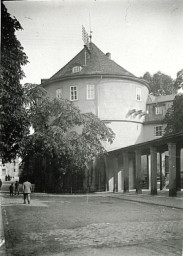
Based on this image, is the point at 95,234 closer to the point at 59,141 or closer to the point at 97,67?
the point at 59,141

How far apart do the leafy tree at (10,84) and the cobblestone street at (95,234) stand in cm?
214

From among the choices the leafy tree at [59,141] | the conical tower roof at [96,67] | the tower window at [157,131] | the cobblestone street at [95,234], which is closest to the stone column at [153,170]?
the leafy tree at [59,141]

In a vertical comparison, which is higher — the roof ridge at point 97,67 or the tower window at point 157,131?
the roof ridge at point 97,67

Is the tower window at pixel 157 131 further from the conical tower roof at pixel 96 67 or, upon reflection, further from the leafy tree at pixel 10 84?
the leafy tree at pixel 10 84

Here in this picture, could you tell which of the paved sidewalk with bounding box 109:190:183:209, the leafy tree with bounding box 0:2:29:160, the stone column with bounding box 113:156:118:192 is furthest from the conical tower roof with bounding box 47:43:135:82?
the leafy tree with bounding box 0:2:29:160

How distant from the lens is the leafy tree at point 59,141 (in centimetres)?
1939

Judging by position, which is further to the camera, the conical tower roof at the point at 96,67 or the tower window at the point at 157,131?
the tower window at the point at 157,131

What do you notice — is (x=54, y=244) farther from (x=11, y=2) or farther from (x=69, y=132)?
(x=69, y=132)

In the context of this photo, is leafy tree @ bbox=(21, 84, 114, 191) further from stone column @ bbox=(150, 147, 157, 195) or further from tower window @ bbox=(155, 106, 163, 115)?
tower window @ bbox=(155, 106, 163, 115)

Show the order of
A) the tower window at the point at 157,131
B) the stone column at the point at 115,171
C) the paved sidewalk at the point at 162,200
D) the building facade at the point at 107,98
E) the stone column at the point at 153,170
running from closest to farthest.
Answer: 1. the paved sidewalk at the point at 162,200
2. the building facade at the point at 107,98
3. the stone column at the point at 153,170
4. the stone column at the point at 115,171
5. the tower window at the point at 157,131

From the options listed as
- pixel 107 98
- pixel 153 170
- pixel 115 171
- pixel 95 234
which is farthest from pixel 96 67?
pixel 95 234

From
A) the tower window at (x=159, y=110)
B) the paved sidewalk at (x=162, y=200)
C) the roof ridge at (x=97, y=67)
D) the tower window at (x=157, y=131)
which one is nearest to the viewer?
the paved sidewalk at (x=162, y=200)

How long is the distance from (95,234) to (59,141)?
13424 mm

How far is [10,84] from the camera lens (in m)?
8.20
